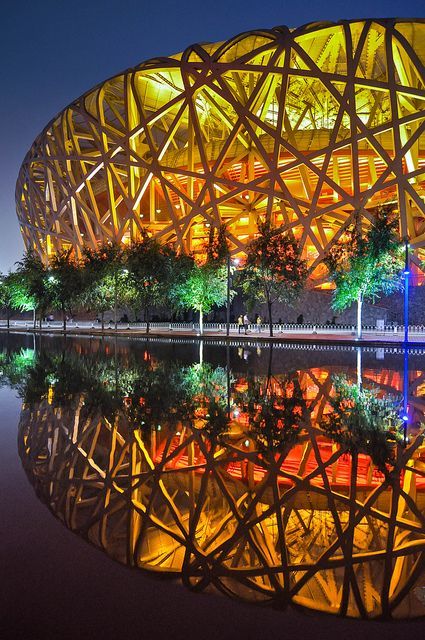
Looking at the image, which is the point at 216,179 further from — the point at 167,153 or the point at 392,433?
the point at 392,433

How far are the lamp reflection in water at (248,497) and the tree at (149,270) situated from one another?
29.0 m

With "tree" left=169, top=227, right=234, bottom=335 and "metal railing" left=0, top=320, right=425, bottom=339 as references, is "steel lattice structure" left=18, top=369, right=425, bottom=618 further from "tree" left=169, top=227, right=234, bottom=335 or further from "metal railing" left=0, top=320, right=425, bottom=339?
"metal railing" left=0, top=320, right=425, bottom=339

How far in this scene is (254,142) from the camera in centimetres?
4128

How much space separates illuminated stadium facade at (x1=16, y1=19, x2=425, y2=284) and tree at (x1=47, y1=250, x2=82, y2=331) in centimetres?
551

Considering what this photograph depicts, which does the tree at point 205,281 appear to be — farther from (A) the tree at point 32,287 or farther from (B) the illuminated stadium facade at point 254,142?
(A) the tree at point 32,287

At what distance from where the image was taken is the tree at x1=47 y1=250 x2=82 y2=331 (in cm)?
4369

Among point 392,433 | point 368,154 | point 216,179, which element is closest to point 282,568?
point 392,433

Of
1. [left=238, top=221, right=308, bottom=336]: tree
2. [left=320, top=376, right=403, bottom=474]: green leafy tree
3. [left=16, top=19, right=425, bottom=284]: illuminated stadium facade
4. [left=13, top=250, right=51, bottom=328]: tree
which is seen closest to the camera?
[left=320, top=376, right=403, bottom=474]: green leafy tree

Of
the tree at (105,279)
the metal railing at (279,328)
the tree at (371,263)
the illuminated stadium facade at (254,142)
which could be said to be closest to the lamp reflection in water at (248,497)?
the tree at (371,263)

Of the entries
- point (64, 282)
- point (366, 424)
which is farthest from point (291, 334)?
point (366, 424)

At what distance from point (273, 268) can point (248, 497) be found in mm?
28637

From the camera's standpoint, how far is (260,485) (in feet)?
17.5

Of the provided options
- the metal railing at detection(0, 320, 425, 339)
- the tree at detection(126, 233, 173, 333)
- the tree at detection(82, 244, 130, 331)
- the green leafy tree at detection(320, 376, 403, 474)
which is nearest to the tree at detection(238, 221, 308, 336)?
the metal railing at detection(0, 320, 425, 339)

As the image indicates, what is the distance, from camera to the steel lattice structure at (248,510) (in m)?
3.43
